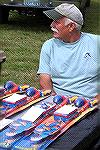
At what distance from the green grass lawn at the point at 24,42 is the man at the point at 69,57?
1214mm

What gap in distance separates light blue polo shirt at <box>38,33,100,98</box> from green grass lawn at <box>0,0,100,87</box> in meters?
1.24

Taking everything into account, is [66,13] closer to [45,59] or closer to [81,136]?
[45,59]

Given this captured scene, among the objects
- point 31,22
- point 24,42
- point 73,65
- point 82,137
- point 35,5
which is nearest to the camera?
point 82,137

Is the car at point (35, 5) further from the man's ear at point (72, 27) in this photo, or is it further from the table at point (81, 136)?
the table at point (81, 136)

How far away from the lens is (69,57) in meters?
2.62

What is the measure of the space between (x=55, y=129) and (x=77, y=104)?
0.34 m

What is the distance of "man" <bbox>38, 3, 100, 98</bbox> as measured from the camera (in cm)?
259

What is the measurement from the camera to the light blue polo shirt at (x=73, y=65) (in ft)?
8.50

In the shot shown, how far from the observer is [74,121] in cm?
196

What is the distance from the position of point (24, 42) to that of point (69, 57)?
320 cm

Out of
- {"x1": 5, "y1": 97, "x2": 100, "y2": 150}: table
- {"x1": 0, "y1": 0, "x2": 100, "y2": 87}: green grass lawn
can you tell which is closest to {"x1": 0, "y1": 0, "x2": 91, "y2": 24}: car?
{"x1": 0, "y1": 0, "x2": 100, "y2": 87}: green grass lawn

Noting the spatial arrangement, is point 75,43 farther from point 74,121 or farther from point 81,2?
point 81,2

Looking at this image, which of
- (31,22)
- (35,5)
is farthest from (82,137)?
(31,22)

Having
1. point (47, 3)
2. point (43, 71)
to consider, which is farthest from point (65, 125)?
point (47, 3)
